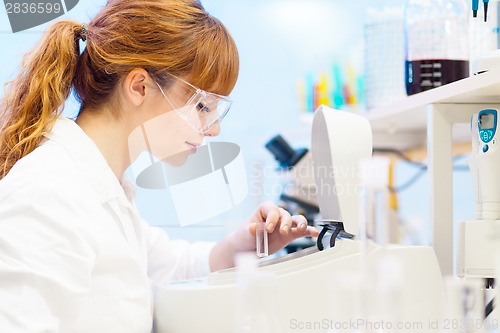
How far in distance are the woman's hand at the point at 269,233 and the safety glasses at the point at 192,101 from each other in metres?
0.24

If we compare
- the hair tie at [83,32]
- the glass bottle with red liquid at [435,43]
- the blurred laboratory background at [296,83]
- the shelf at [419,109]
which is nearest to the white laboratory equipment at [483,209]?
the shelf at [419,109]

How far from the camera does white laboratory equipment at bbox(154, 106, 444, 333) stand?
1034 millimetres

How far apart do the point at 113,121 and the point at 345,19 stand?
222 centimetres

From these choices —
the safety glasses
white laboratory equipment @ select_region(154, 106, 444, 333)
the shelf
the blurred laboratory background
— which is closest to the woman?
the safety glasses

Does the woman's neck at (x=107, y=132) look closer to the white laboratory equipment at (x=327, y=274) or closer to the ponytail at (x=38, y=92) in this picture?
the ponytail at (x=38, y=92)

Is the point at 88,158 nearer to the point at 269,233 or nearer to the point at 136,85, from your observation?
the point at 136,85

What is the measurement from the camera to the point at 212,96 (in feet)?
4.25

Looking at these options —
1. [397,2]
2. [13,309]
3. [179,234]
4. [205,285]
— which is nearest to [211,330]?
[205,285]

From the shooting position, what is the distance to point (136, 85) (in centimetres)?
130

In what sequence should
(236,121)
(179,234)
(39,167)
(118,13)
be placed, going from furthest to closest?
(236,121) < (179,234) < (118,13) < (39,167)

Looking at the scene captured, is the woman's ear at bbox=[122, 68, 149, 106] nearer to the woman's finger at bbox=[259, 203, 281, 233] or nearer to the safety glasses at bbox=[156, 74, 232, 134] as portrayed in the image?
the safety glasses at bbox=[156, 74, 232, 134]

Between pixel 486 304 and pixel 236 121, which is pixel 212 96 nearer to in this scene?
pixel 486 304

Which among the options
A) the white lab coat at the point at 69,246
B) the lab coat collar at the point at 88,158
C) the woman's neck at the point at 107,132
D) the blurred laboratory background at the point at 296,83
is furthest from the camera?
the blurred laboratory background at the point at 296,83

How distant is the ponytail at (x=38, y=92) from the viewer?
1266 mm
